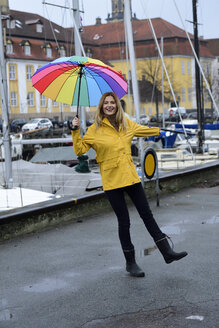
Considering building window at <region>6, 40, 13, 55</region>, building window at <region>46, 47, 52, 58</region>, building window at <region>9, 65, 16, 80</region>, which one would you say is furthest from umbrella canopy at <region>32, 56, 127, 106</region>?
building window at <region>46, 47, 52, 58</region>

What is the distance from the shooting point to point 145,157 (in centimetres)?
991

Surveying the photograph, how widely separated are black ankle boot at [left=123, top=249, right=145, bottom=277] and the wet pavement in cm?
6

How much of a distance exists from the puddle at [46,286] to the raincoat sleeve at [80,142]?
1.24 metres

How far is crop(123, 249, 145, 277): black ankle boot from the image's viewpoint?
5.81 m

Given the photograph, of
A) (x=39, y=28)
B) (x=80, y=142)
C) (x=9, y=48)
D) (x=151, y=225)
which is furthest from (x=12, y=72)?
(x=151, y=225)

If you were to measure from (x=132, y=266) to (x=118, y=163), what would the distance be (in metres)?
1.02

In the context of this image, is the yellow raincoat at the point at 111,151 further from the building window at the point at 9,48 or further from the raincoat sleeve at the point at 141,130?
the building window at the point at 9,48

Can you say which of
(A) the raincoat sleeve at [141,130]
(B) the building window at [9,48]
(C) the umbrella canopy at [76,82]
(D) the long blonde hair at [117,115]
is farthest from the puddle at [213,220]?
(B) the building window at [9,48]

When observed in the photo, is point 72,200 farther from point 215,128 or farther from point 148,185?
point 215,128

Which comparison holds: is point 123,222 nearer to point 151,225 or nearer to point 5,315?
point 151,225

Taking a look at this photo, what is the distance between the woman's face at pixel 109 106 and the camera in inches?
234

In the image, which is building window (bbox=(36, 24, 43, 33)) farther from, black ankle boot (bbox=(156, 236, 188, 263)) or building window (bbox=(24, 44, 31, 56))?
black ankle boot (bbox=(156, 236, 188, 263))

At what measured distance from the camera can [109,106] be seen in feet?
19.5

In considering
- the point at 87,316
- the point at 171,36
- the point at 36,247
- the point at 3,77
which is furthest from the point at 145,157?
the point at 171,36
